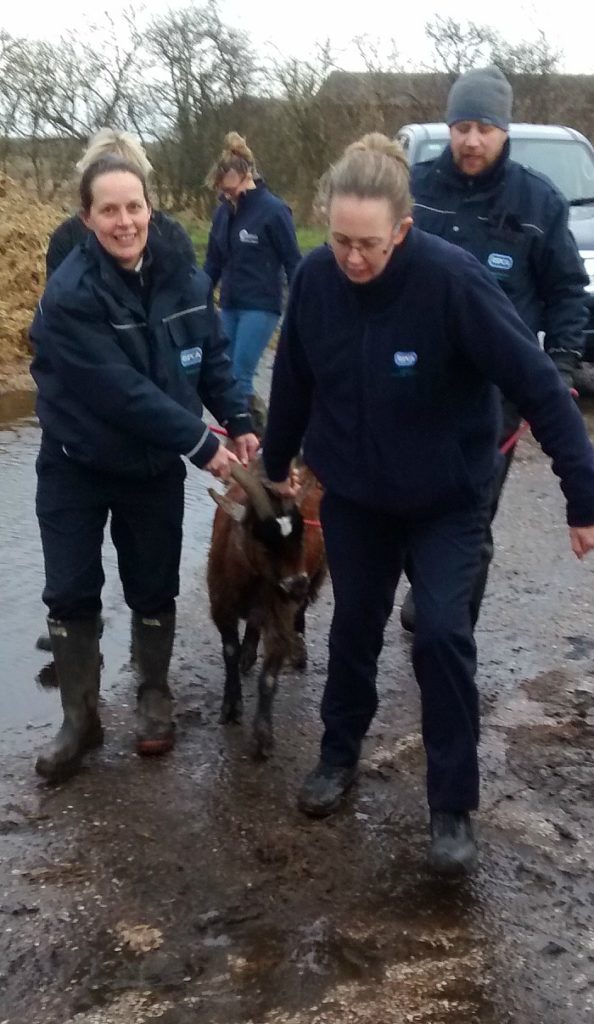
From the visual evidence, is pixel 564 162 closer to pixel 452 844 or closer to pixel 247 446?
pixel 247 446

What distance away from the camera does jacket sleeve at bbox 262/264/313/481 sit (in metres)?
Answer: 3.74

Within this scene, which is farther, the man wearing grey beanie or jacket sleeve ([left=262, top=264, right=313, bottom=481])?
the man wearing grey beanie

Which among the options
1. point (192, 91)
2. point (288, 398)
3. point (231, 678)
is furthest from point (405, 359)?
point (192, 91)

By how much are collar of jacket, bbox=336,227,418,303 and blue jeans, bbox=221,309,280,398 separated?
534cm

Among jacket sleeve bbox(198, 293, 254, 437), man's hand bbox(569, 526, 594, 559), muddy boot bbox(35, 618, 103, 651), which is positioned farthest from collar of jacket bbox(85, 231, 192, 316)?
muddy boot bbox(35, 618, 103, 651)

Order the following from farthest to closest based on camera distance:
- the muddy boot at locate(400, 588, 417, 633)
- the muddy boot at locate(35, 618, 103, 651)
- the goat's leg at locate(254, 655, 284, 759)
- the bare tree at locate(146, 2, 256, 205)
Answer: the bare tree at locate(146, 2, 256, 205), the muddy boot at locate(400, 588, 417, 633), the muddy boot at locate(35, 618, 103, 651), the goat's leg at locate(254, 655, 284, 759)

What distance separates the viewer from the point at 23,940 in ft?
10.9

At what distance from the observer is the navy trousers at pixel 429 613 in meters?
3.58

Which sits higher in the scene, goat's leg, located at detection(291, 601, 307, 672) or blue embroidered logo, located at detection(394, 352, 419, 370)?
blue embroidered logo, located at detection(394, 352, 419, 370)

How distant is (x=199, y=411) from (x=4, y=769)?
5.01 feet

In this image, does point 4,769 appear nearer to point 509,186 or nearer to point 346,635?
point 346,635

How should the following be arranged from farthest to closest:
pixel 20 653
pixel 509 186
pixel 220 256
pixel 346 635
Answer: pixel 220 256
pixel 20 653
pixel 509 186
pixel 346 635

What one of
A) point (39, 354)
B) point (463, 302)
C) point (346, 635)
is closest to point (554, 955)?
point (346, 635)

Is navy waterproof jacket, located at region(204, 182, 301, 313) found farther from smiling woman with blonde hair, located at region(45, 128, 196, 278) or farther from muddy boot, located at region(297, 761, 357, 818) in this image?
muddy boot, located at region(297, 761, 357, 818)
